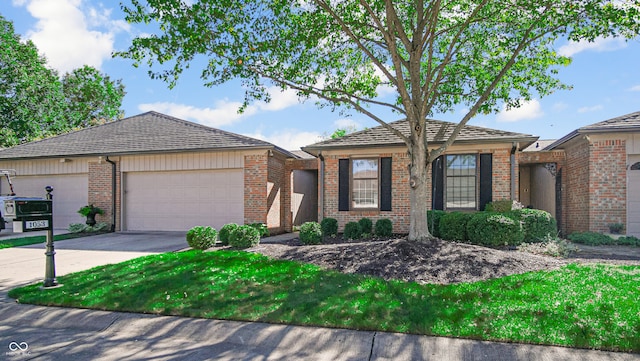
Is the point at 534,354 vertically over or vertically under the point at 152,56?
under

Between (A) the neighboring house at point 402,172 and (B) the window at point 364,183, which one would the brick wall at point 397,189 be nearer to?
(A) the neighboring house at point 402,172

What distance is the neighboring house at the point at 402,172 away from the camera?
1181 cm

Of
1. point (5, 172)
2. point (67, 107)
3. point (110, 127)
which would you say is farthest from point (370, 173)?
point (67, 107)

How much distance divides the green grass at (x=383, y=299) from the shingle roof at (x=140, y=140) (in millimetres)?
7298

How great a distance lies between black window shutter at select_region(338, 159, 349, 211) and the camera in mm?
12914

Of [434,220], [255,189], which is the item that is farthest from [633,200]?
[255,189]

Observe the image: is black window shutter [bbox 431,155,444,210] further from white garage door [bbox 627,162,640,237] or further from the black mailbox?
the black mailbox

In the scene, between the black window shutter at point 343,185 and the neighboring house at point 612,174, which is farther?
the black window shutter at point 343,185

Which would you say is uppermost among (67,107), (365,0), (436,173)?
(67,107)

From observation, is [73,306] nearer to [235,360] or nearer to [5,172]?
[235,360]

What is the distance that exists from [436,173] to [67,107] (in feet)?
104

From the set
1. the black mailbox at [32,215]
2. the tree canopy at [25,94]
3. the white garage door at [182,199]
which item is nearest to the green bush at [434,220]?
the white garage door at [182,199]

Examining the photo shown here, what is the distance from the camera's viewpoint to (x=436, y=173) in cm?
1227

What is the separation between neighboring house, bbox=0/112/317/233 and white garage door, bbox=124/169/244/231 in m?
0.03
